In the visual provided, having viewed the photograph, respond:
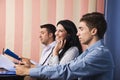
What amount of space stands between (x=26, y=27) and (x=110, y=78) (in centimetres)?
166

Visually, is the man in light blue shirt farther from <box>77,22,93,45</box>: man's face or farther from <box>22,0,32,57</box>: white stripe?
<box>22,0,32,57</box>: white stripe

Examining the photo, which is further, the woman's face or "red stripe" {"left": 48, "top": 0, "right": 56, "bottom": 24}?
"red stripe" {"left": 48, "top": 0, "right": 56, "bottom": 24}

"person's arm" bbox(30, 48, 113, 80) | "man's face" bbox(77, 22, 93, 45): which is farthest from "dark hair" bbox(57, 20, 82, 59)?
"person's arm" bbox(30, 48, 113, 80)

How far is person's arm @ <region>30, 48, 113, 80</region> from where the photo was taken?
4.94 feet

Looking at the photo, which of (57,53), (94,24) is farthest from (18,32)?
(94,24)

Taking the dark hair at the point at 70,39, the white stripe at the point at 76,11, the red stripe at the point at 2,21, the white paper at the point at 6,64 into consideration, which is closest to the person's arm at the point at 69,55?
the dark hair at the point at 70,39

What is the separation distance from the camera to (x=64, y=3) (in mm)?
3025

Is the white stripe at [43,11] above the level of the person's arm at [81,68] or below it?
above

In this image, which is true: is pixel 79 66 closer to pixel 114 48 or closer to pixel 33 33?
pixel 114 48

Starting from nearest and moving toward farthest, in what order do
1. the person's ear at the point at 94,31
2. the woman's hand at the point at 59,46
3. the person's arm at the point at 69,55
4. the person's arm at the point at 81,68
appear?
1. the person's arm at the point at 81,68
2. the person's ear at the point at 94,31
3. the person's arm at the point at 69,55
4. the woman's hand at the point at 59,46

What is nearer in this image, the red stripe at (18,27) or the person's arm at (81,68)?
the person's arm at (81,68)

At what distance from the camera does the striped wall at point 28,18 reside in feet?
9.93

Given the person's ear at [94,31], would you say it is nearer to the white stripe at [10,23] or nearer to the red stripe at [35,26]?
the red stripe at [35,26]

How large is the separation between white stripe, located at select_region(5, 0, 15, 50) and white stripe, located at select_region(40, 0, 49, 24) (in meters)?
0.33
